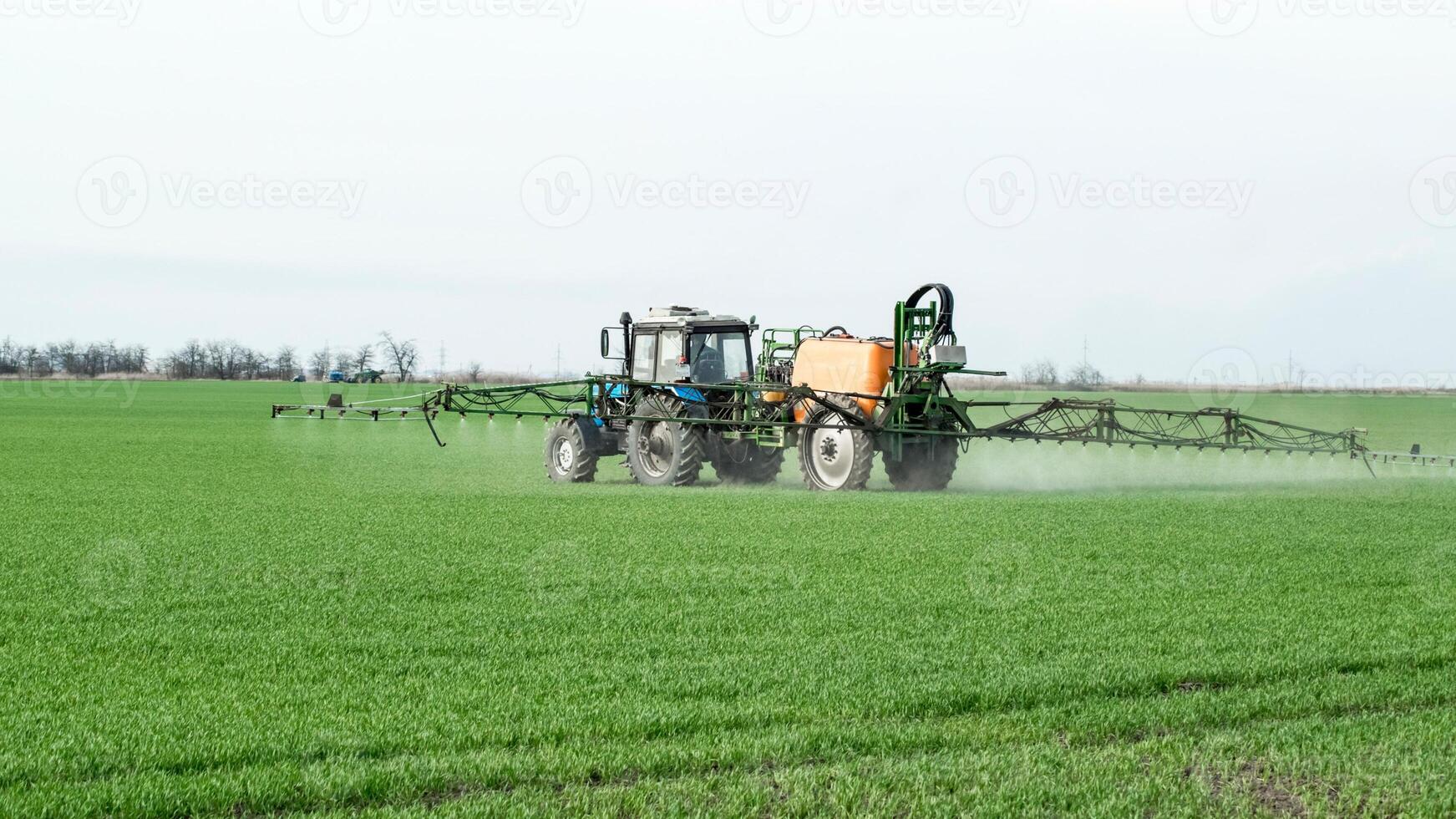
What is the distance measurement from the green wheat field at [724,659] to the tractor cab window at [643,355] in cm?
382

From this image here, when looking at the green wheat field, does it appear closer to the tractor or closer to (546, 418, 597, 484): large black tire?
the tractor

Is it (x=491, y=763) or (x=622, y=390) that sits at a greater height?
(x=622, y=390)

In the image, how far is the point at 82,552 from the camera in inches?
440

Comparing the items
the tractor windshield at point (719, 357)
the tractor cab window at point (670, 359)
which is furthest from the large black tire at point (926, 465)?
the tractor cab window at point (670, 359)

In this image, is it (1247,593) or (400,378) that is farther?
(400,378)

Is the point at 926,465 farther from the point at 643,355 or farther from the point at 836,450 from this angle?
the point at 643,355

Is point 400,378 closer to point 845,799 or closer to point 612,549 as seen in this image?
point 612,549

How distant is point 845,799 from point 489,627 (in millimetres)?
3553

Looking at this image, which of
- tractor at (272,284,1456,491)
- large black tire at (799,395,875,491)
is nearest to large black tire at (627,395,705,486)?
tractor at (272,284,1456,491)

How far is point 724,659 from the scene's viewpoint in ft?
24.4

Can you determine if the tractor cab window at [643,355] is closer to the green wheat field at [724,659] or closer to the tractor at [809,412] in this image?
the tractor at [809,412]

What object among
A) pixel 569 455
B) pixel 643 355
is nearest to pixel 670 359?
pixel 643 355

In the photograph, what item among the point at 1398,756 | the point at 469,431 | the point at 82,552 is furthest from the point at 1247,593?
the point at 469,431

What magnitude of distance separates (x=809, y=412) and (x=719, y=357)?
1898mm
